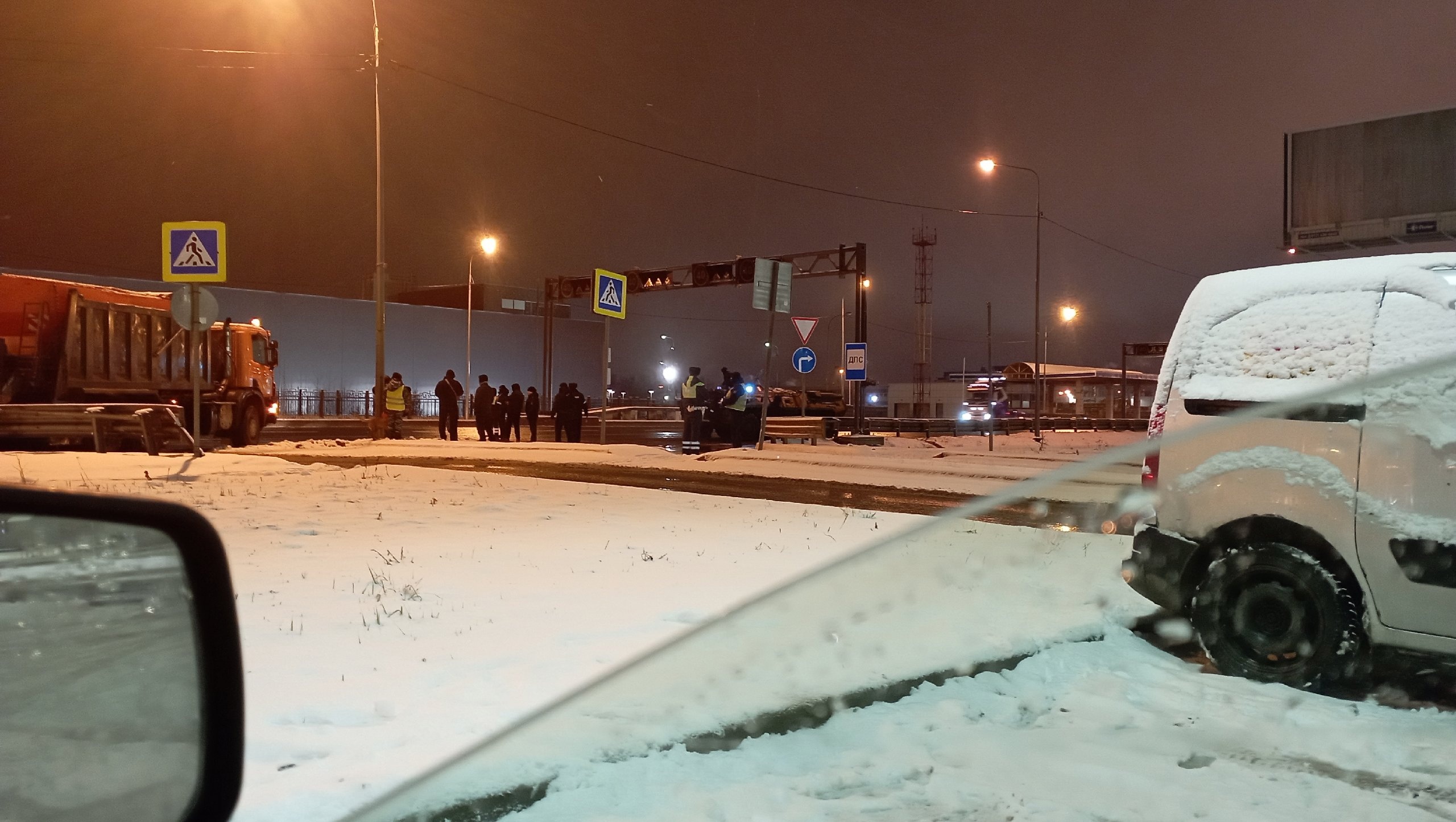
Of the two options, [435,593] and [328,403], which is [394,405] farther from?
[328,403]

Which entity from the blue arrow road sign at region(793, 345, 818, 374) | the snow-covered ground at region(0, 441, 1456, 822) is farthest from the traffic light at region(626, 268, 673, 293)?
the snow-covered ground at region(0, 441, 1456, 822)

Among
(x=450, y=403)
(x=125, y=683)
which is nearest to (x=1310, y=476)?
(x=125, y=683)

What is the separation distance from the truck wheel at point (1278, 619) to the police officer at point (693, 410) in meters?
16.0

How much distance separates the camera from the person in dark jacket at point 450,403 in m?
23.7

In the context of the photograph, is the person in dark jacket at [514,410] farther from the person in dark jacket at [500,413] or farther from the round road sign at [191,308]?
the round road sign at [191,308]

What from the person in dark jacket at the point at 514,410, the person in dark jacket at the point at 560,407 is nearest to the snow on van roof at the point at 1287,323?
the person in dark jacket at the point at 560,407

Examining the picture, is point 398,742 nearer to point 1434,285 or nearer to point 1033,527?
point 1434,285

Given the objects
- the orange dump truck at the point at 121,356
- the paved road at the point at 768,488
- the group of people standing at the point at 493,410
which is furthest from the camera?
the group of people standing at the point at 493,410

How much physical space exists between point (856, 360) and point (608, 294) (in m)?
6.25

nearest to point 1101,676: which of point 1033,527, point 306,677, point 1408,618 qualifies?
point 1408,618

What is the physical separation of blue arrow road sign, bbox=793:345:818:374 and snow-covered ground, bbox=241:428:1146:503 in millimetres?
1802

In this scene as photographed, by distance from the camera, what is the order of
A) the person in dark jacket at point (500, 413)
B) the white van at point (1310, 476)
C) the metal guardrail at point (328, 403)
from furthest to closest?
the metal guardrail at point (328, 403) → the person in dark jacket at point (500, 413) → the white van at point (1310, 476)

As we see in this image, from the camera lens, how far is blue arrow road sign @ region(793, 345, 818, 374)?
21.2 meters

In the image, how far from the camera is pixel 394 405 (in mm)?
23891
